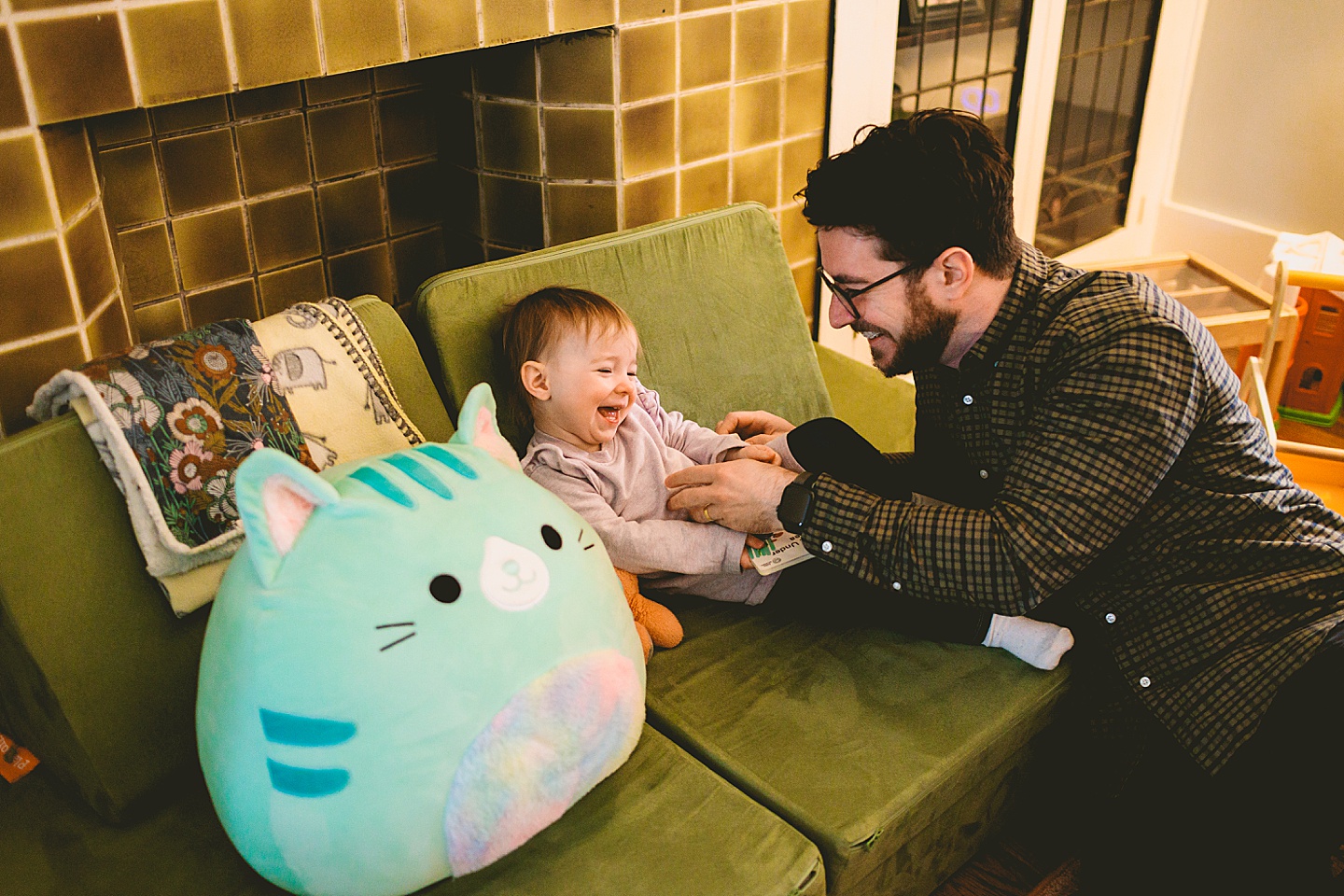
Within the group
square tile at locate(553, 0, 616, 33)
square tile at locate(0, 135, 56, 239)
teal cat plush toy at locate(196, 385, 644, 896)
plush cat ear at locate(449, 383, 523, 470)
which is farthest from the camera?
square tile at locate(553, 0, 616, 33)

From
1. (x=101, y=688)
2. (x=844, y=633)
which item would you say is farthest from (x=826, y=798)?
(x=101, y=688)

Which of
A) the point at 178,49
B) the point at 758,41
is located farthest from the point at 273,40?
the point at 758,41

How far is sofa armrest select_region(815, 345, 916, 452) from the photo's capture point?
2.10 m

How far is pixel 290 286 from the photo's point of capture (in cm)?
219

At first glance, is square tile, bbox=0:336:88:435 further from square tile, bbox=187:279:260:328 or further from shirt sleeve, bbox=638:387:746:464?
shirt sleeve, bbox=638:387:746:464

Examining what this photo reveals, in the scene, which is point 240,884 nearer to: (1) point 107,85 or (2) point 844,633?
(2) point 844,633

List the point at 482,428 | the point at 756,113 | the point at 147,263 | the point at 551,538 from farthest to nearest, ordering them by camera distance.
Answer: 1. the point at 756,113
2. the point at 147,263
3. the point at 482,428
4. the point at 551,538

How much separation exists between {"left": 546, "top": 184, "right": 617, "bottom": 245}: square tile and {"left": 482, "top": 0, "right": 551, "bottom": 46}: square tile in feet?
1.25

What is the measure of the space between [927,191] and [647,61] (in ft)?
3.32

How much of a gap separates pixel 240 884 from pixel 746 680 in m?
0.68

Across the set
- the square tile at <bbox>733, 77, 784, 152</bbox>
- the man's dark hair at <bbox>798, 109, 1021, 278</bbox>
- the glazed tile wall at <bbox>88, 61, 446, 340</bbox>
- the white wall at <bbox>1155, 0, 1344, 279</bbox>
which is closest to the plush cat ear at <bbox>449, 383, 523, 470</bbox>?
the man's dark hair at <bbox>798, 109, 1021, 278</bbox>

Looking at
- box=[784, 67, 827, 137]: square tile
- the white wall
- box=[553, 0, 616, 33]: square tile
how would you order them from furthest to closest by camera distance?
1. the white wall
2. box=[784, 67, 827, 137]: square tile
3. box=[553, 0, 616, 33]: square tile

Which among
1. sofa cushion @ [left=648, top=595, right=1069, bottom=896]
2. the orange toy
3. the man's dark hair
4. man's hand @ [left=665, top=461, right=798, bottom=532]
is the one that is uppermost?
the man's dark hair

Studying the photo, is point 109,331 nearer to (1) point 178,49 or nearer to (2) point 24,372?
(2) point 24,372
